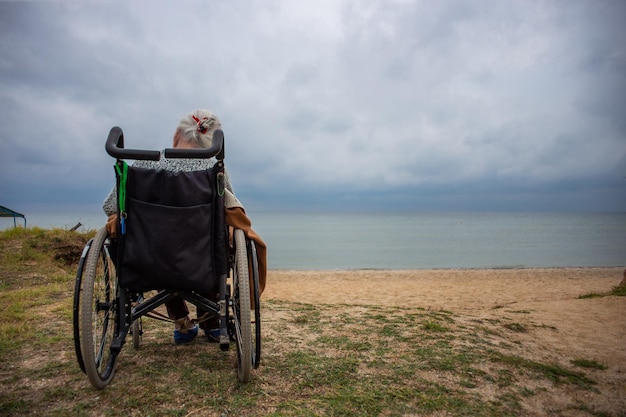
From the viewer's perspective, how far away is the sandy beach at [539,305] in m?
3.39

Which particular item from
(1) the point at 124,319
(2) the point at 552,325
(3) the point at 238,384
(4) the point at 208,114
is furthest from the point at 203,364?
(2) the point at 552,325

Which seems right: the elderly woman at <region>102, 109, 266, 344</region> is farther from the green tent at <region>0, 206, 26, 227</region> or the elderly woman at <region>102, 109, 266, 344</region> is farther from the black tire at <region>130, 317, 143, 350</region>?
the green tent at <region>0, 206, 26, 227</region>

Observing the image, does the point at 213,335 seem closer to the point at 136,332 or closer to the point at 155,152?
the point at 136,332

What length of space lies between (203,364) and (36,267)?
6076 millimetres

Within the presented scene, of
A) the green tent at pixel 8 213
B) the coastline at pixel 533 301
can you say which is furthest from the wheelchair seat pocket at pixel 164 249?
the green tent at pixel 8 213

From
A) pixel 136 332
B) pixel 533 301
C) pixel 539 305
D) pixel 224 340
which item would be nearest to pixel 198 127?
pixel 224 340

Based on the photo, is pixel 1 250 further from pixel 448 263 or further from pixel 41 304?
pixel 448 263

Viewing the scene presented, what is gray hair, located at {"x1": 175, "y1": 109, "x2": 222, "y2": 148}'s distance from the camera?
107 inches

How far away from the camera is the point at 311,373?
2.63 meters

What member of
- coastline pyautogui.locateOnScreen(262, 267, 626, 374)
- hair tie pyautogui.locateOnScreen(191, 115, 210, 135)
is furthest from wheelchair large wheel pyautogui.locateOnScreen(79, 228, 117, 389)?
coastline pyautogui.locateOnScreen(262, 267, 626, 374)

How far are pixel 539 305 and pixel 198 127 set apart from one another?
20.5 ft

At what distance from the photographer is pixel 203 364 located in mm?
2686

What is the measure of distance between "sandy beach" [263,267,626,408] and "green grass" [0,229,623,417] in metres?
0.21

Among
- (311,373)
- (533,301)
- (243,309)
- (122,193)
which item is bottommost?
(533,301)
